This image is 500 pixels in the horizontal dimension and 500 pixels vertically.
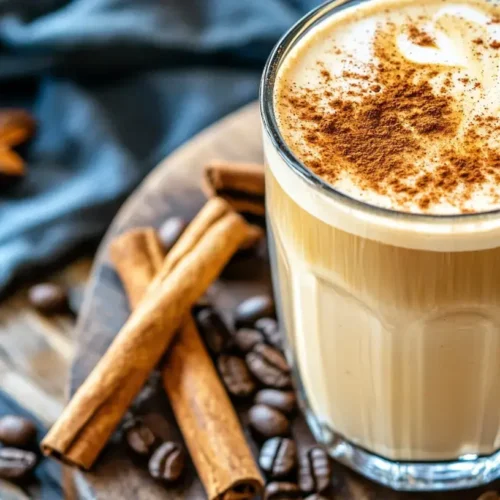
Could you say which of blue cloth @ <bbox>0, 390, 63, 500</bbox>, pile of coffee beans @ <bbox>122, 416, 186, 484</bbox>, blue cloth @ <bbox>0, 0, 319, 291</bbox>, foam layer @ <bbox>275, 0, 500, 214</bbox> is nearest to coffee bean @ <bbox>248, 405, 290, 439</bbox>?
pile of coffee beans @ <bbox>122, 416, 186, 484</bbox>

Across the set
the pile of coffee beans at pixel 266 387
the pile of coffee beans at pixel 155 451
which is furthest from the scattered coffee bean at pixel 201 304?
the pile of coffee beans at pixel 155 451

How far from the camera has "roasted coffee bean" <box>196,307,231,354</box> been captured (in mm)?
1343

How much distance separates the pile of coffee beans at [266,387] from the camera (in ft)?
3.96

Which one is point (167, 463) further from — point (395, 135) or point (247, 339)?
point (395, 135)

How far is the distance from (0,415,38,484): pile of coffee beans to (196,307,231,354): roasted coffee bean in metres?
0.31

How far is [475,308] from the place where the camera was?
37.5 inches

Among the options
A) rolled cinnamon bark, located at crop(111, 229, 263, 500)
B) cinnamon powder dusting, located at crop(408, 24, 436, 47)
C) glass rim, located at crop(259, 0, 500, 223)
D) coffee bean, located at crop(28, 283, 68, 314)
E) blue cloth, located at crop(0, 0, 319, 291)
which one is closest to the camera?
glass rim, located at crop(259, 0, 500, 223)

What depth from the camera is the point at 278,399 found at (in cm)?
127

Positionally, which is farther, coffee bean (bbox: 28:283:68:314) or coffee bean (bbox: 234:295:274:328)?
coffee bean (bbox: 28:283:68:314)

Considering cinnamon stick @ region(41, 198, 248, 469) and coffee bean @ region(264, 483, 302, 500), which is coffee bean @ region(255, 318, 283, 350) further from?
coffee bean @ region(264, 483, 302, 500)

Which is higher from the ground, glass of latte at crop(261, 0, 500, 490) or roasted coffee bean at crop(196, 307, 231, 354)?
glass of latte at crop(261, 0, 500, 490)

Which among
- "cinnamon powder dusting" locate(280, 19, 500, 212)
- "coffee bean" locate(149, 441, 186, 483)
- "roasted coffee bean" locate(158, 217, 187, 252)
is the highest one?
"cinnamon powder dusting" locate(280, 19, 500, 212)

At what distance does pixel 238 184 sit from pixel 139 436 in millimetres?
481

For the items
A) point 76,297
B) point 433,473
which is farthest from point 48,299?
point 433,473
